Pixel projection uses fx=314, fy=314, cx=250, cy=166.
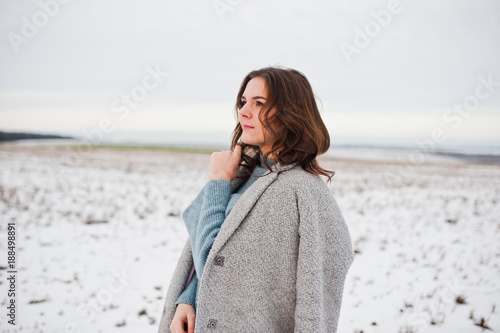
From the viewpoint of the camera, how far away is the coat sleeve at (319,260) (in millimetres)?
1308

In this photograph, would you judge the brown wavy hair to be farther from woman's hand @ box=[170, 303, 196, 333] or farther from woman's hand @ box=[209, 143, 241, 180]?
woman's hand @ box=[170, 303, 196, 333]

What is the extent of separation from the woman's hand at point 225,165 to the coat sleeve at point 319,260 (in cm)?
45

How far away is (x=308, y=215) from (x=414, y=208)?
9052mm

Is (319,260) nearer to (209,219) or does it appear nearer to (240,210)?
(240,210)

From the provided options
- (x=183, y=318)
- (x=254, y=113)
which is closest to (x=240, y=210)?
(x=254, y=113)

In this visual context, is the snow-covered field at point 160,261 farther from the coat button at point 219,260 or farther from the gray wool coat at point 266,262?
the coat button at point 219,260

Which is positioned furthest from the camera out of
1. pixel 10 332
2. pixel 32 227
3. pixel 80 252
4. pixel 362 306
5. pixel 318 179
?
pixel 32 227

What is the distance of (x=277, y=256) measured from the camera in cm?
140

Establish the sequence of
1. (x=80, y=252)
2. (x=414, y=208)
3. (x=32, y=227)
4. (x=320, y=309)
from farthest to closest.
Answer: (x=414, y=208) → (x=32, y=227) → (x=80, y=252) → (x=320, y=309)

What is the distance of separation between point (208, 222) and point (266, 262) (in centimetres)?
34

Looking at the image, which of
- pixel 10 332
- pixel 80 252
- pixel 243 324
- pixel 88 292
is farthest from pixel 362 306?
pixel 80 252

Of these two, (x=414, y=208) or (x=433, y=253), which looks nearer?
(x=433, y=253)

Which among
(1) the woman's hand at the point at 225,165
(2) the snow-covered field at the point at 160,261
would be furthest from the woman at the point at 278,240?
(2) the snow-covered field at the point at 160,261

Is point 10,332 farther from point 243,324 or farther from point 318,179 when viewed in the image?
point 318,179
